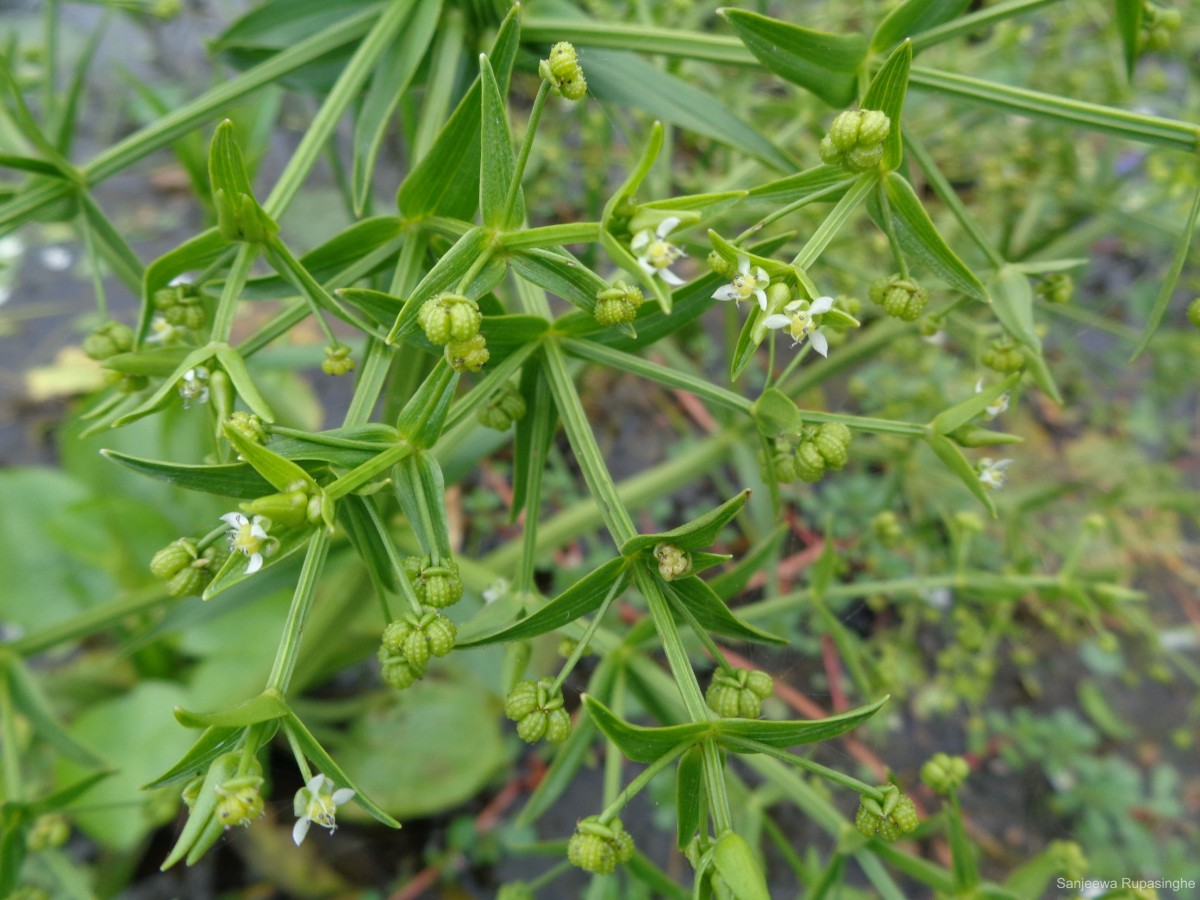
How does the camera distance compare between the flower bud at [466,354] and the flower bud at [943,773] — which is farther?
the flower bud at [943,773]

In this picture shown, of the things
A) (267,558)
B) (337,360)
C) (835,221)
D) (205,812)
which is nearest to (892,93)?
(835,221)

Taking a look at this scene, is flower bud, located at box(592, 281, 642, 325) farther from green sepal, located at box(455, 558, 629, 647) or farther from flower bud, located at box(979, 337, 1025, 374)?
flower bud, located at box(979, 337, 1025, 374)

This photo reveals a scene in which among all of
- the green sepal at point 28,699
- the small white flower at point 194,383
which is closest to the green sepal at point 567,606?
the small white flower at point 194,383

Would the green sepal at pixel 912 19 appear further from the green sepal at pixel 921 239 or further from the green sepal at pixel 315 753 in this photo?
the green sepal at pixel 315 753

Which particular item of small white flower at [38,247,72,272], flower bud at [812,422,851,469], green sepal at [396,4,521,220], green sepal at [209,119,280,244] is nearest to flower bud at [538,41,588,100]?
green sepal at [396,4,521,220]

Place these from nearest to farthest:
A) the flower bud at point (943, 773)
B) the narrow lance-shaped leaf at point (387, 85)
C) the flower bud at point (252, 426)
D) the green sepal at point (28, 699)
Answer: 1. the flower bud at point (252, 426)
2. the narrow lance-shaped leaf at point (387, 85)
3. the flower bud at point (943, 773)
4. the green sepal at point (28, 699)

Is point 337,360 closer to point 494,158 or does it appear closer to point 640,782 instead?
point 494,158

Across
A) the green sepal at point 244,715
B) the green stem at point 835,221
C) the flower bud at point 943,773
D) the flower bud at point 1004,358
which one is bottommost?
the flower bud at point 943,773
